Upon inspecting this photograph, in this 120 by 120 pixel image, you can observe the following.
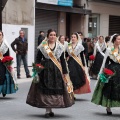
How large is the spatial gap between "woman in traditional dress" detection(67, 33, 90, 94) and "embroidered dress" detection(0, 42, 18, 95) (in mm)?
1507

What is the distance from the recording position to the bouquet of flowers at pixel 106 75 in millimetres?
8784

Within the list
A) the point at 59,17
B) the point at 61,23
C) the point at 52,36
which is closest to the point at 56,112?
the point at 52,36

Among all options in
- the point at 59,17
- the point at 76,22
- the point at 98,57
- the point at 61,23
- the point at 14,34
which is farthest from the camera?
the point at 76,22

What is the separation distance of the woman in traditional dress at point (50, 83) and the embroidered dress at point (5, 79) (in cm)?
257

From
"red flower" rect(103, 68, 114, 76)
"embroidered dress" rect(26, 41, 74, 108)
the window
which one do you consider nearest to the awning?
the window

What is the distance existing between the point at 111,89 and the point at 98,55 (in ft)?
27.2

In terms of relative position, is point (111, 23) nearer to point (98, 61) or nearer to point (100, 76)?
point (98, 61)

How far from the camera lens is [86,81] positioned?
11609mm

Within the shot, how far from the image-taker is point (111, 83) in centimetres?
897

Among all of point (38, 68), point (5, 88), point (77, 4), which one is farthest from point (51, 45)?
point (77, 4)

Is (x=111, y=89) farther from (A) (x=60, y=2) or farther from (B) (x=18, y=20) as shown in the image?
(A) (x=60, y=2)

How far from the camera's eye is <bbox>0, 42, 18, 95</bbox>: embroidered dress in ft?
37.0

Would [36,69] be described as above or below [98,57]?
above

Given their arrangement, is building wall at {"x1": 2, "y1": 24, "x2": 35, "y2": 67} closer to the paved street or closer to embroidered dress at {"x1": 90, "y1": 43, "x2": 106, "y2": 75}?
embroidered dress at {"x1": 90, "y1": 43, "x2": 106, "y2": 75}
